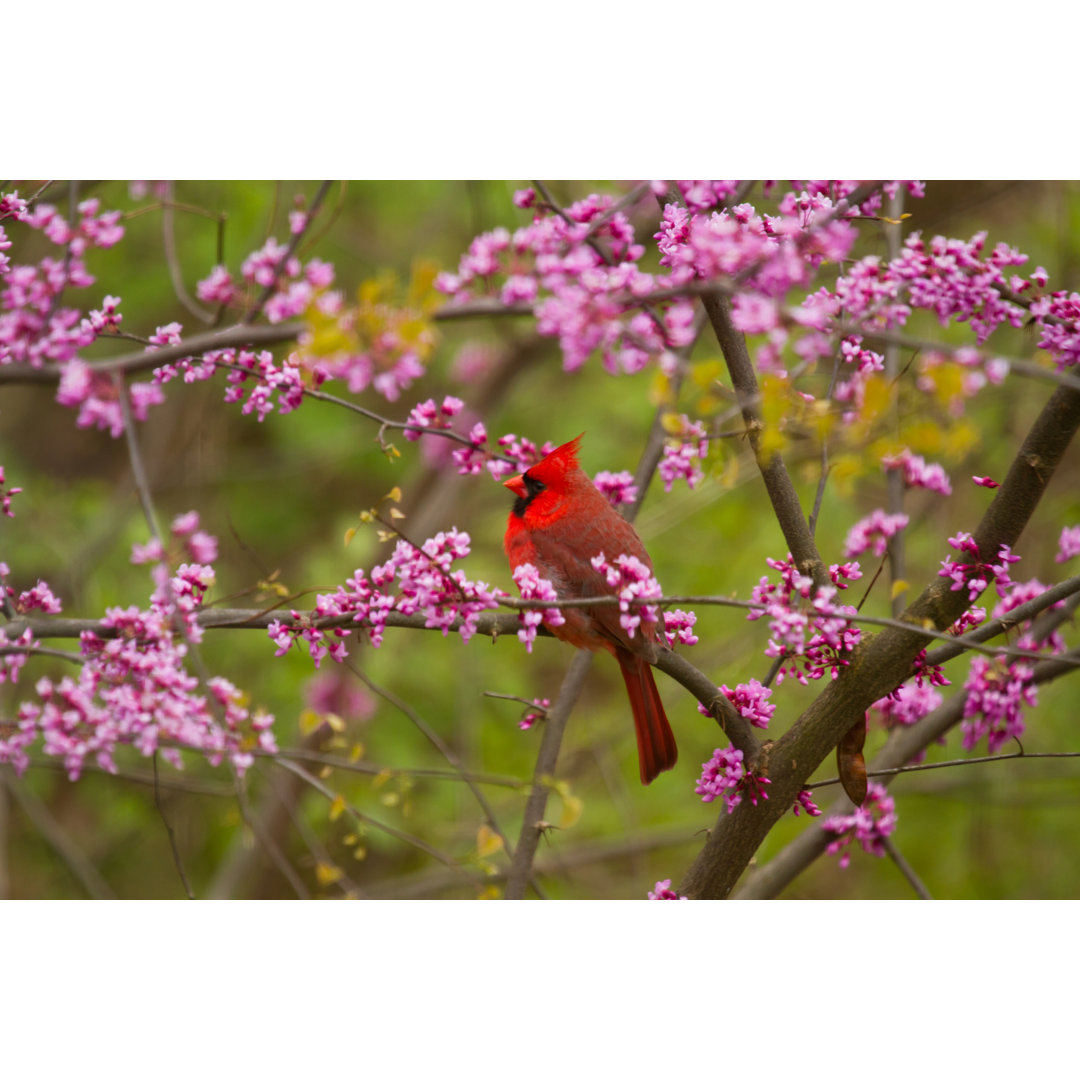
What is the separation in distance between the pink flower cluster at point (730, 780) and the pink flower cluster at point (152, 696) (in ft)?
2.74

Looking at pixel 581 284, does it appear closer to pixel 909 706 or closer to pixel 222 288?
pixel 222 288

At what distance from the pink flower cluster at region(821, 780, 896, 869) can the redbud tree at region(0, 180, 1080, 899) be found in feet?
0.04

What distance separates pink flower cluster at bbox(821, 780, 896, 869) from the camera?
2.21m

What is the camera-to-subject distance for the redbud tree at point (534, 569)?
1704 mm

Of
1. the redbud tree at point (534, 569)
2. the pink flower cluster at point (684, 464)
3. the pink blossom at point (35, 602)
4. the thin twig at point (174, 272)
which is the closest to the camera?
the redbud tree at point (534, 569)

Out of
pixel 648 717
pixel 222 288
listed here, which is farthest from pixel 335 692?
pixel 222 288

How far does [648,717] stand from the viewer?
225cm

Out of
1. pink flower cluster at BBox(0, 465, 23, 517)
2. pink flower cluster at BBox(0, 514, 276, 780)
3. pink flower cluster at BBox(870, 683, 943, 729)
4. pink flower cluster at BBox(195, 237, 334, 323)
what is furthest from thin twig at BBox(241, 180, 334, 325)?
pink flower cluster at BBox(870, 683, 943, 729)

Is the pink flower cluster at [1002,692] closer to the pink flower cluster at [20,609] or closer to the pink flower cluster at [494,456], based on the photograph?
the pink flower cluster at [494,456]

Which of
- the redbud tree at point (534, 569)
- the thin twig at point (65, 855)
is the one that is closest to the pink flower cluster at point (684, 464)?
the redbud tree at point (534, 569)

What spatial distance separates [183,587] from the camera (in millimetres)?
1892

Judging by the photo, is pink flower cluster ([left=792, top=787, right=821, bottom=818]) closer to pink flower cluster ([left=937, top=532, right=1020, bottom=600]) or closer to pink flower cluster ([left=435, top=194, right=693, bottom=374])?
pink flower cluster ([left=937, top=532, right=1020, bottom=600])

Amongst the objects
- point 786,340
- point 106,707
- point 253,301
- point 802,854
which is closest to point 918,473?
point 786,340
